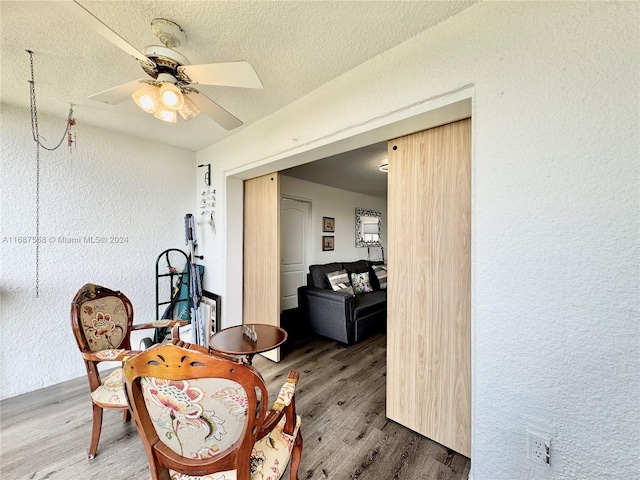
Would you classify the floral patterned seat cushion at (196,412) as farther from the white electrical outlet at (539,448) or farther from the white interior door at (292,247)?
the white interior door at (292,247)

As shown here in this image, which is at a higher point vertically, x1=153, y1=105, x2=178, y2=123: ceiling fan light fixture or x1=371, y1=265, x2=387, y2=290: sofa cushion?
x1=153, y1=105, x2=178, y2=123: ceiling fan light fixture

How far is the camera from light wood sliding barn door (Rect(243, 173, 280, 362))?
110 inches

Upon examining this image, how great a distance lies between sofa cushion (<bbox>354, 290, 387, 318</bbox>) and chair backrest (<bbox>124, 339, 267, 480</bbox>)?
2.59 metres

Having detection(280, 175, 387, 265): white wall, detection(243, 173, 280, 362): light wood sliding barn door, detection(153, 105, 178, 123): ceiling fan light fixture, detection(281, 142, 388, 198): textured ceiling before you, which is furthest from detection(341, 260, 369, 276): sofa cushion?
detection(153, 105, 178, 123): ceiling fan light fixture

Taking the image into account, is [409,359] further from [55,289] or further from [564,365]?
[55,289]

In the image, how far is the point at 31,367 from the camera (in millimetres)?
2242

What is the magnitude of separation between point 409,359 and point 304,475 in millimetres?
928

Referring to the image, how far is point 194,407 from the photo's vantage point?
813 mm

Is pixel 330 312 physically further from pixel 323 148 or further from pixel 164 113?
pixel 164 113

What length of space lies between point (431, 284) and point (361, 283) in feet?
9.18

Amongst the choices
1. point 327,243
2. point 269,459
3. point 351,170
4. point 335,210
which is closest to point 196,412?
point 269,459

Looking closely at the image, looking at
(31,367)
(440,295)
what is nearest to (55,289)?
(31,367)

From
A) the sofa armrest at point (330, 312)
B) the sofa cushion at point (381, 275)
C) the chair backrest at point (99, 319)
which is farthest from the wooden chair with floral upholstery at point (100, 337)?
the sofa cushion at point (381, 275)

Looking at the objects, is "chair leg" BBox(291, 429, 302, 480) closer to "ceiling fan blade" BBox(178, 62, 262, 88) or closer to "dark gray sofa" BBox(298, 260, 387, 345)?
"ceiling fan blade" BBox(178, 62, 262, 88)
